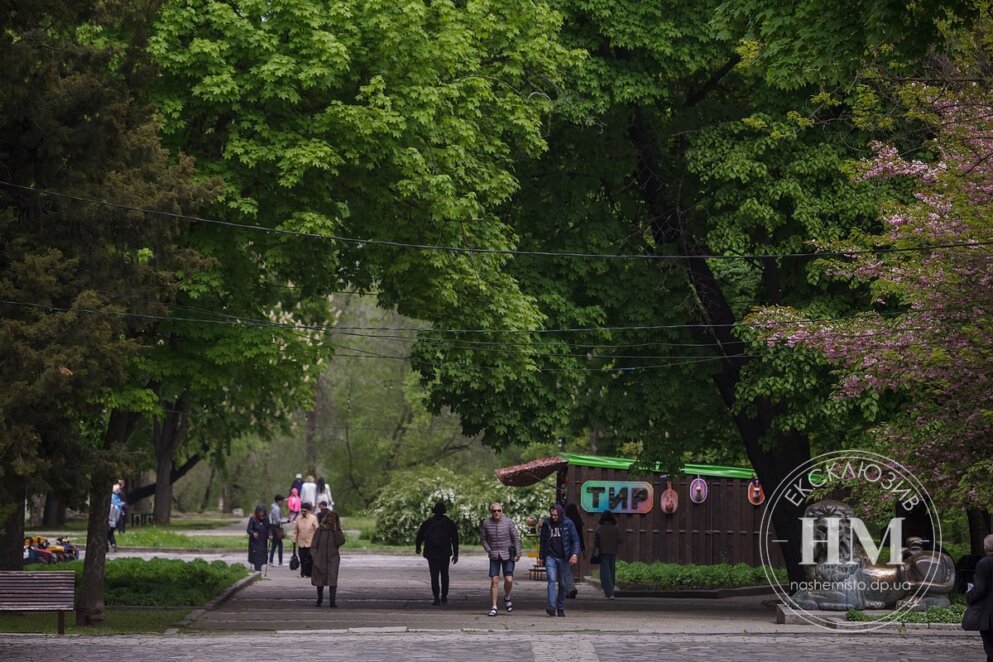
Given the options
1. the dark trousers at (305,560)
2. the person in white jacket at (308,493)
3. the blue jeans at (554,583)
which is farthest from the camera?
the person in white jacket at (308,493)

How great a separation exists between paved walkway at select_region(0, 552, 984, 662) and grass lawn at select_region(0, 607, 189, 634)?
636 millimetres

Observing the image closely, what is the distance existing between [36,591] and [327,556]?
6854 millimetres

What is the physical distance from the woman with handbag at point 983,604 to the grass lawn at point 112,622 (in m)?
11.0

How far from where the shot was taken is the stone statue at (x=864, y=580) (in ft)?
68.9

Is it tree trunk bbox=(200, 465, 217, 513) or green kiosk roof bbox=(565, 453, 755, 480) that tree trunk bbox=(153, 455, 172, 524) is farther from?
green kiosk roof bbox=(565, 453, 755, 480)

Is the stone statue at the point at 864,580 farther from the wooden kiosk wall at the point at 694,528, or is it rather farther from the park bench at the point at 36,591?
the wooden kiosk wall at the point at 694,528

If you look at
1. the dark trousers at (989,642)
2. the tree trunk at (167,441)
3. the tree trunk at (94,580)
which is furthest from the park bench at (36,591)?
the tree trunk at (167,441)

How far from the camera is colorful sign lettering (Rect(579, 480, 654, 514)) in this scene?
32.2 metres

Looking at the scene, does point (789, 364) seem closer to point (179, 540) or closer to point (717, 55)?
point (717, 55)

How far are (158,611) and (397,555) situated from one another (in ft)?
68.7

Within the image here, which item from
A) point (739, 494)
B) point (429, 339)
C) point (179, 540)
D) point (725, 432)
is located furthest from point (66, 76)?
point (179, 540)

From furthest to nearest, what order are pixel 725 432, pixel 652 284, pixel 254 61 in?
pixel 725 432, pixel 652 284, pixel 254 61

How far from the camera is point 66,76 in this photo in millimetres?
18391

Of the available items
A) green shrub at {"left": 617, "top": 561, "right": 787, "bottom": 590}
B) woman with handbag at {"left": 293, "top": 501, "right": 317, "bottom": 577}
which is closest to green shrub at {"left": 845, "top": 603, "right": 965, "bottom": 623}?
green shrub at {"left": 617, "top": 561, "right": 787, "bottom": 590}
